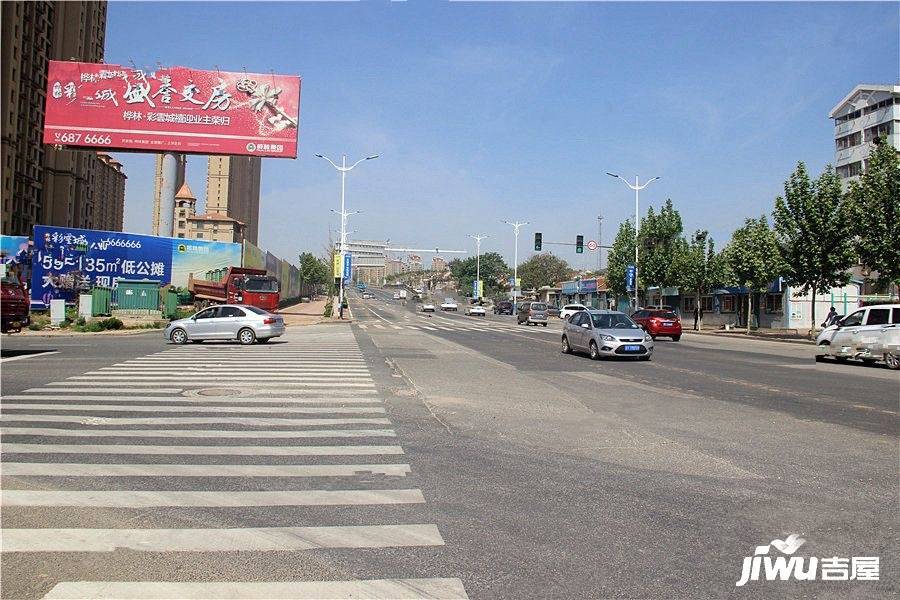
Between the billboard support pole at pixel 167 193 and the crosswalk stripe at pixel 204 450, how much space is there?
3669 cm

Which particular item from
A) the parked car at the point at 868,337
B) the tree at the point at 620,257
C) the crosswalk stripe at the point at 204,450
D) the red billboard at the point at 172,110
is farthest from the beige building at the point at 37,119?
the parked car at the point at 868,337

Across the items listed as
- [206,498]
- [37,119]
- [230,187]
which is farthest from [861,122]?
[230,187]

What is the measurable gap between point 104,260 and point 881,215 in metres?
43.7

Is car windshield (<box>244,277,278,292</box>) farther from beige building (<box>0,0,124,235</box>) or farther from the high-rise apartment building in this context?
the high-rise apartment building

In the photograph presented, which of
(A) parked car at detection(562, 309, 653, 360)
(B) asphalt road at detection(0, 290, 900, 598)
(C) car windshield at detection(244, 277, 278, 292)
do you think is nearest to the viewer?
(B) asphalt road at detection(0, 290, 900, 598)

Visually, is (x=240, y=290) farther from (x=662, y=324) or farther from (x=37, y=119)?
(x=37, y=119)

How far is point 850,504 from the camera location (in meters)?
5.82

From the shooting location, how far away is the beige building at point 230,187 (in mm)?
119562

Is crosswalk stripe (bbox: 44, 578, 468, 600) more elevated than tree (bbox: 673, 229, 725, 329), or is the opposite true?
tree (bbox: 673, 229, 725, 329)

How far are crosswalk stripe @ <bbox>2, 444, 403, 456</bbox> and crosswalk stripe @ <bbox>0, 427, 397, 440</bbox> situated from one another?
1.86 ft

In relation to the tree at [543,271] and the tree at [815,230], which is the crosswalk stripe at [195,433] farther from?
the tree at [543,271]

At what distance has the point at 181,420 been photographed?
934 centimetres

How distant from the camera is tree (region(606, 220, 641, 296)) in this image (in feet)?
204

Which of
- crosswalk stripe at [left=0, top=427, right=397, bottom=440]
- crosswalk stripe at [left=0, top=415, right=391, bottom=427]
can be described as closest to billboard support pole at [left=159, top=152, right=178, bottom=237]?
crosswalk stripe at [left=0, top=415, right=391, bottom=427]
